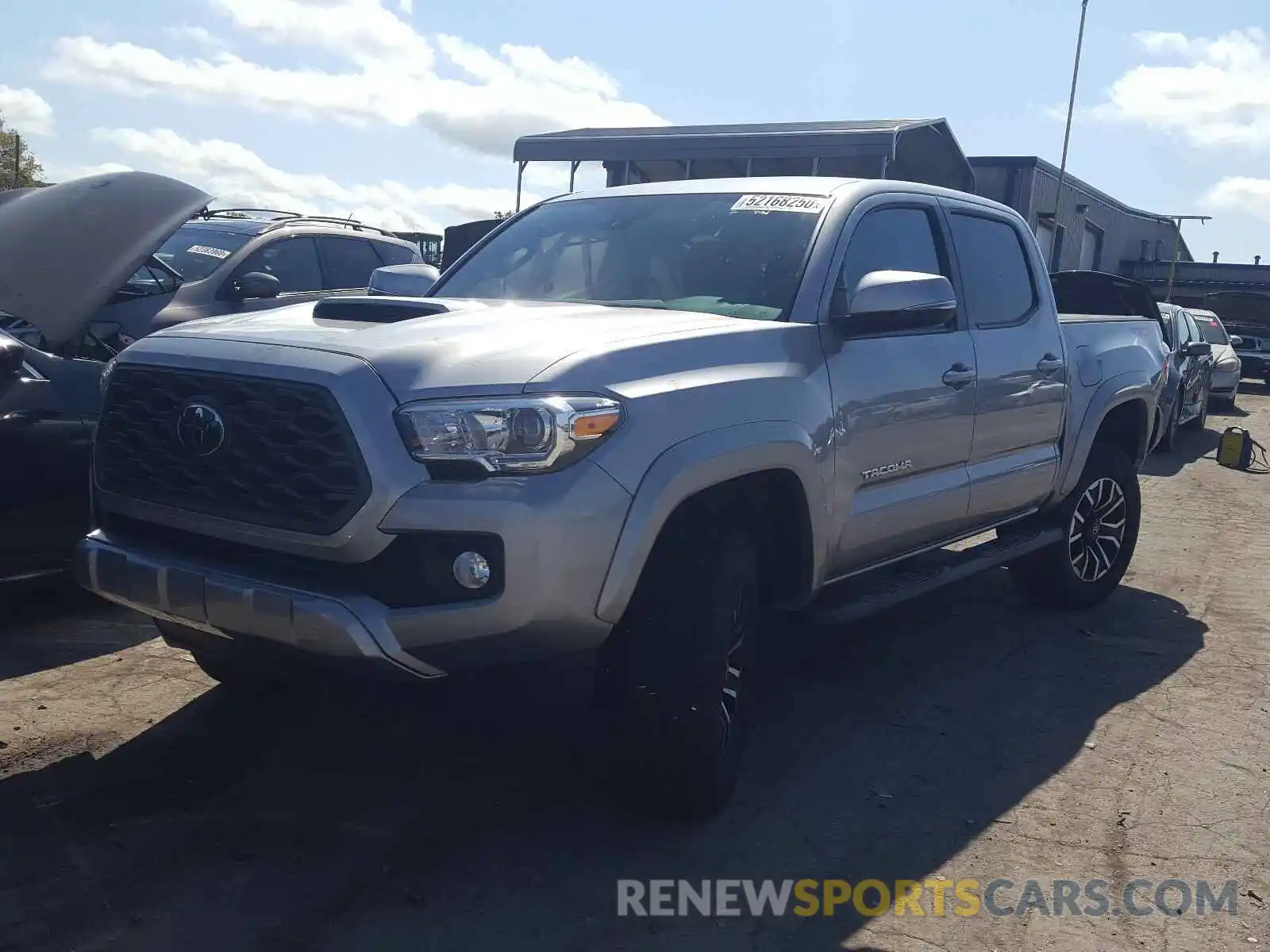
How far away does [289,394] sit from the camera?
124 inches

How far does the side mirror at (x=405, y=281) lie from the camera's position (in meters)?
4.93

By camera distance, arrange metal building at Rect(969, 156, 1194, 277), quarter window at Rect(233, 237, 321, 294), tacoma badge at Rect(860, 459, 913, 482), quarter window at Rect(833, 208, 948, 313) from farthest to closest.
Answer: metal building at Rect(969, 156, 1194, 277)
quarter window at Rect(233, 237, 321, 294)
quarter window at Rect(833, 208, 948, 313)
tacoma badge at Rect(860, 459, 913, 482)

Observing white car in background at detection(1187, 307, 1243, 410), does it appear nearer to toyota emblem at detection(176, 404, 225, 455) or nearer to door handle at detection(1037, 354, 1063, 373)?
door handle at detection(1037, 354, 1063, 373)

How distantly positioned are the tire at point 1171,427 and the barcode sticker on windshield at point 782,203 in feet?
33.4

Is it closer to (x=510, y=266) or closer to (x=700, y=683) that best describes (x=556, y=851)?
(x=700, y=683)

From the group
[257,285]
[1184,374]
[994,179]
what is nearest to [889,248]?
[257,285]

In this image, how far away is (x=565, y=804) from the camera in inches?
148

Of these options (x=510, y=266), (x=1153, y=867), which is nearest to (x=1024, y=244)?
(x=510, y=266)

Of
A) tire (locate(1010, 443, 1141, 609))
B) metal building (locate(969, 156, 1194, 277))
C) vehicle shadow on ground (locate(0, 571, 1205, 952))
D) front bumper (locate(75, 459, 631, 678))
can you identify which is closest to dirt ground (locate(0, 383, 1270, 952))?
vehicle shadow on ground (locate(0, 571, 1205, 952))

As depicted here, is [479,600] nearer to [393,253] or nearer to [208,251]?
[208,251]

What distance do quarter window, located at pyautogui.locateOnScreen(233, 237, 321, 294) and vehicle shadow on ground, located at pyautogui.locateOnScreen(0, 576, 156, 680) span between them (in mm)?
3558

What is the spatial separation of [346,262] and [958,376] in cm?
601

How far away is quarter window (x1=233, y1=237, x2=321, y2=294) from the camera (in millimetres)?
8758

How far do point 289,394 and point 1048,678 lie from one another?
3.58m
